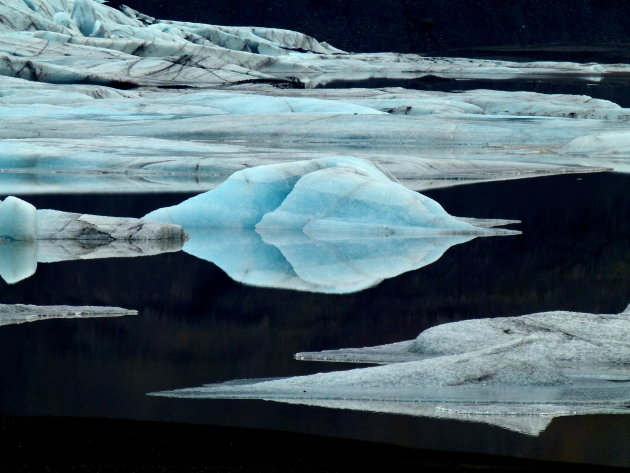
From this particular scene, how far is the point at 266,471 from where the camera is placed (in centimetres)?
292

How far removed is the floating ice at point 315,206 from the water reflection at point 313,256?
118mm

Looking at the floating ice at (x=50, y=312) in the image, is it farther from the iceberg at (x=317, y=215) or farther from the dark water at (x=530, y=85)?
the dark water at (x=530, y=85)

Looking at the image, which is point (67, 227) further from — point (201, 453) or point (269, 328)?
point (201, 453)

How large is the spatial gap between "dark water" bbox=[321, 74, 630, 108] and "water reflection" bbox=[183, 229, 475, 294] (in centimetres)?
1568

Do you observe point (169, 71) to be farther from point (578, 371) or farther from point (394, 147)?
point (578, 371)

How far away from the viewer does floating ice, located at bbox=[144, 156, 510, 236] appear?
707 cm

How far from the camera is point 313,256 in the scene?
631 centimetres

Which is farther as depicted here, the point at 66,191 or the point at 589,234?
the point at 66,191

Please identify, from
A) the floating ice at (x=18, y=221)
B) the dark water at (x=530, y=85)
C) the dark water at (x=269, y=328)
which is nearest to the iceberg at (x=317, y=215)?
the dark water at (x=269, y=328)

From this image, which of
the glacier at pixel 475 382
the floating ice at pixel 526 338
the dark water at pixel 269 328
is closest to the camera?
the dark water at pixel 269 328

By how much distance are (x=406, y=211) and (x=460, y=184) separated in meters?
2.74

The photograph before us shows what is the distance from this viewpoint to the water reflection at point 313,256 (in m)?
5.69

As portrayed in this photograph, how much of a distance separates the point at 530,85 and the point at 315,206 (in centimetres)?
2049

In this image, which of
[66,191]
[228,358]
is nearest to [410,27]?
[66,191]
